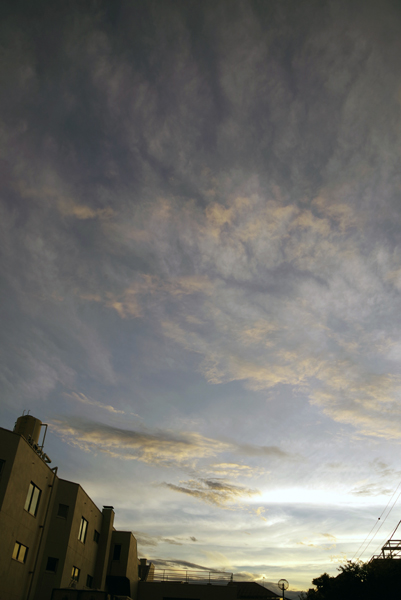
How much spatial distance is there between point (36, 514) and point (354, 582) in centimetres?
2988

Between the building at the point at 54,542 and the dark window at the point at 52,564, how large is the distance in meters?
0.02

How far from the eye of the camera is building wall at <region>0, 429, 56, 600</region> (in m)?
21.7

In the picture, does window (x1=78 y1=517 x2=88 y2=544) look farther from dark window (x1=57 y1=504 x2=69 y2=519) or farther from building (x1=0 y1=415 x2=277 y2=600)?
dark window (x1=57 y1=504 x2=69 y2=519)

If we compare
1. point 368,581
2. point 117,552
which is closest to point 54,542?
point 117,552

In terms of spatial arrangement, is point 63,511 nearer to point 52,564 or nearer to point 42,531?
point 42,531

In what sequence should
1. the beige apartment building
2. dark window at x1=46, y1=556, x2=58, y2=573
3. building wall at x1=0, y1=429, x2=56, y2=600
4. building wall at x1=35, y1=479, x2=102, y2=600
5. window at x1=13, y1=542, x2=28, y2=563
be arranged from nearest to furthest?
building wall at x1=0, y1=429, x2=56, y2=600 → the beige apartment building → window at x1=13, y1=542, x2=28, y2=563 → building wall at x1=35, y1=479, x2=102, y2=600 → dark window at x1=46, y1=556, x2=58, y2=573

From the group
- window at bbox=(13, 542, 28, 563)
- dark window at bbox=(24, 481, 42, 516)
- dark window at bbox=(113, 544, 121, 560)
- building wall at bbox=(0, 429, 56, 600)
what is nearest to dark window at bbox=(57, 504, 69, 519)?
building wall at bbox=(0, 429, 56, 600)

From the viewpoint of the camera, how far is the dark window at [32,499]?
24734mm

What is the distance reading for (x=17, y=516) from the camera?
22984 millimetres

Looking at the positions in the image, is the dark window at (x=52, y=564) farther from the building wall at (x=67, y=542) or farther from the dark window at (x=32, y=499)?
the dark window at (x=32, y=499)

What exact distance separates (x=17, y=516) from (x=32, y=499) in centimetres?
246

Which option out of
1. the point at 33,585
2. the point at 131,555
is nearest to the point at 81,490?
the point at 33,585

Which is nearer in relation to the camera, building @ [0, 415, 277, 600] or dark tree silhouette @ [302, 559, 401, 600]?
building @ [0, 415, 277, 600]

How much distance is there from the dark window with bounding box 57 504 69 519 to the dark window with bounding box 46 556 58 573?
2.61 meters
